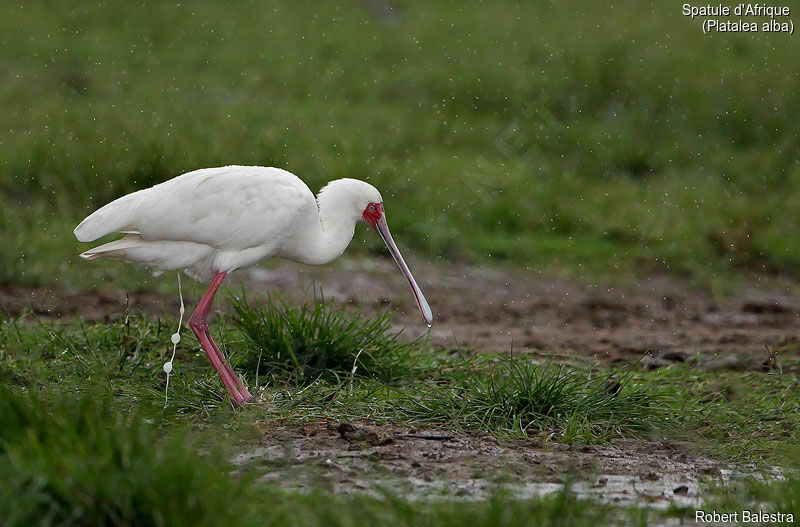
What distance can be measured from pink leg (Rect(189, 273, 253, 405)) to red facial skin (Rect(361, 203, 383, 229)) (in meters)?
0.94

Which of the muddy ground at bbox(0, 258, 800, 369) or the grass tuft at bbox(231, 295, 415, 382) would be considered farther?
the muddy ground at bbox(0, 258, 800, 369)

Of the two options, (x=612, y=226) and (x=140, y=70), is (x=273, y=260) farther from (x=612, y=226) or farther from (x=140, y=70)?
(x=140, y=70)

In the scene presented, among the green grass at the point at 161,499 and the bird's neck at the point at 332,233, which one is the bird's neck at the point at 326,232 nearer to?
the bird's neck at the point at 332,233

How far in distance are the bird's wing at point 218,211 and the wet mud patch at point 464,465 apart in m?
1.17

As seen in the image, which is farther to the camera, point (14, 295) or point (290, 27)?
point (290, 27)

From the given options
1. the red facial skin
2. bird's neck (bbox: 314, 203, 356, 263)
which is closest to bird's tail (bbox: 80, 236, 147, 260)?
bird's neck (bbox: 314, 203, 356, 263)

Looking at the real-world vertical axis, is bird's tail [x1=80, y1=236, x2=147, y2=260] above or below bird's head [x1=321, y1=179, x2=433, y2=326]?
below

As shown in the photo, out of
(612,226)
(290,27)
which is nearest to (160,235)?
(612,226)

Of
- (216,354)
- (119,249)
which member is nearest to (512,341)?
(216,354)

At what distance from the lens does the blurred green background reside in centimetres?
1116

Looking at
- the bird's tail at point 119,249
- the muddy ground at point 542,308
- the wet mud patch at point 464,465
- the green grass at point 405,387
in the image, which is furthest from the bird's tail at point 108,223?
the wet mud patch at point 464,465

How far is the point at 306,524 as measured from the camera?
4.39 m

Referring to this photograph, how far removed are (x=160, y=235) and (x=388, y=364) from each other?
150 cm

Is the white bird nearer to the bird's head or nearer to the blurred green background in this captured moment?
the bird's head
